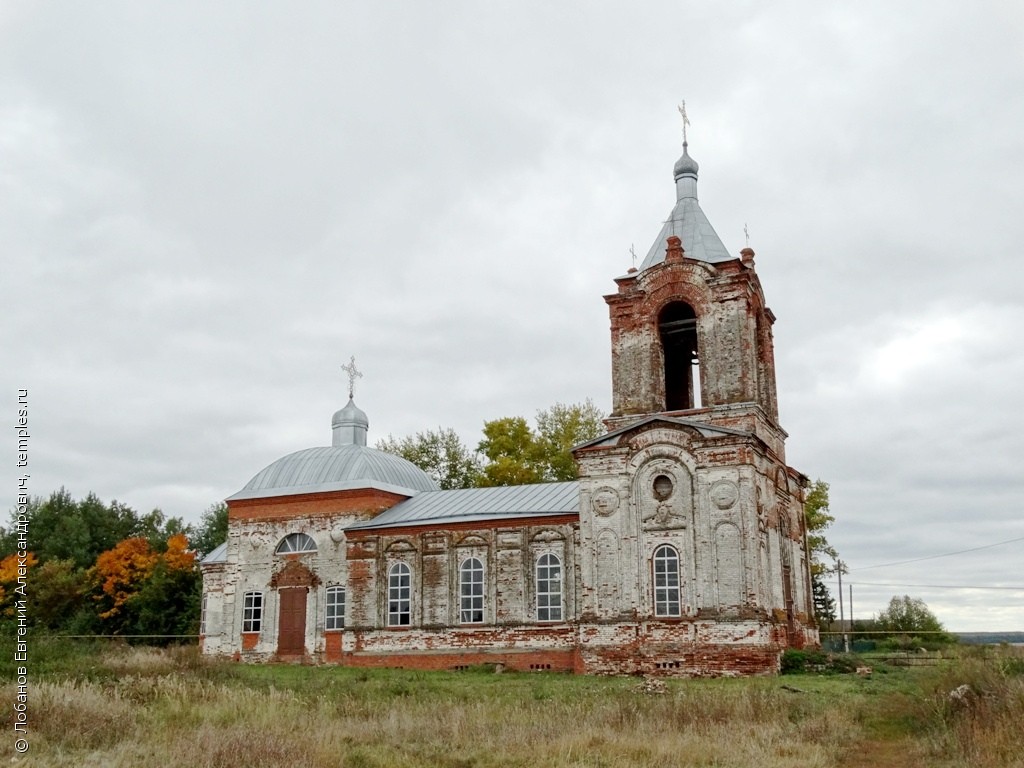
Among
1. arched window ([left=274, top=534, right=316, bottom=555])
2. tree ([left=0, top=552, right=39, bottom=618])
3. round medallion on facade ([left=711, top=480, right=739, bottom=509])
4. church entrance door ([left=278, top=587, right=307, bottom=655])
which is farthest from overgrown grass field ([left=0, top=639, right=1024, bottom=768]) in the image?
tree ([left=0, top=552, right=39, bottom=618])

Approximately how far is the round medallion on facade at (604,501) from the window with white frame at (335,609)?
9.55 m

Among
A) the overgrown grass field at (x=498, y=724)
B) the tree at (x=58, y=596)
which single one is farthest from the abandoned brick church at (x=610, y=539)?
the tree at (x=58, y=596)

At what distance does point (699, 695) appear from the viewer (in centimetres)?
1473

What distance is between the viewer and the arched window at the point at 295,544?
99.7 feet

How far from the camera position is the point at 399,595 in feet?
92.1

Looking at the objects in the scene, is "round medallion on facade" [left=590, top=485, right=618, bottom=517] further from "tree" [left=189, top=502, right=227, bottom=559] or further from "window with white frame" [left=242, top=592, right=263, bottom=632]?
"tree" [left=189, top=502, right=227, bottom=559]

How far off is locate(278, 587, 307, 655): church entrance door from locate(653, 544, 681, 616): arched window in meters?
12.1

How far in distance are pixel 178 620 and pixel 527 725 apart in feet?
110

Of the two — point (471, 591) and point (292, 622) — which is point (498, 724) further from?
point (292, 622)

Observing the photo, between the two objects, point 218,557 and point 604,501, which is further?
point 218,557

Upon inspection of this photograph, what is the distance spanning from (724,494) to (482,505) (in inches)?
339

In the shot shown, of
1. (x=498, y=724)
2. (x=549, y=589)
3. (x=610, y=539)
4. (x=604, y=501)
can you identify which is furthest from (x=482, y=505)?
(x=498, y=724)

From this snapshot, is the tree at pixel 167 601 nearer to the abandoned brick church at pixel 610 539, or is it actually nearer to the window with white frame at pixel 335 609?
the abandoned brick church at pixel 610 539

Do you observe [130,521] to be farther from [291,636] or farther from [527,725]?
[527,725]
